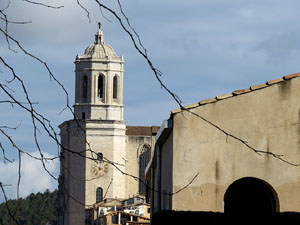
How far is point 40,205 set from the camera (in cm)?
15212

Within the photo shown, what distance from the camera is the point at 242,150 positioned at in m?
13.4

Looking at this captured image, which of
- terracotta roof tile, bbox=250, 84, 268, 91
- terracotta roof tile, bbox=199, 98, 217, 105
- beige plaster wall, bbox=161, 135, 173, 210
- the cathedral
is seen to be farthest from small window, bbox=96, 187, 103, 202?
terracotta roof tile, bbox=250, 84, 268, 91

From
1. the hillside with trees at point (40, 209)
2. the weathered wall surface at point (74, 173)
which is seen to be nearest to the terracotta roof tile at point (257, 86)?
the weathered wall surface at point (74, 173)

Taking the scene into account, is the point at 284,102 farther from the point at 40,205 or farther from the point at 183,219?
the point at 40,205

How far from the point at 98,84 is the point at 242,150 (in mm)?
78729

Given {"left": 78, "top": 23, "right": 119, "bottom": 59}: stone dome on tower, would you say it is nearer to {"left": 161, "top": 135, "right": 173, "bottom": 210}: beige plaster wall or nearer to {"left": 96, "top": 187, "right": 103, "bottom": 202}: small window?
{"left": 96, "top": 187, "right": 103, "bottom": 202}: small window

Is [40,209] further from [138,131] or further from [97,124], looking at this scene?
[97,124]

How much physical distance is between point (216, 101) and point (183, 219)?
15.6ft

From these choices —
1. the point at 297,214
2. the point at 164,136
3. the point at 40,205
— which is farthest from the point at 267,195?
the point at 40,205

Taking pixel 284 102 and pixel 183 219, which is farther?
pixel 284 102

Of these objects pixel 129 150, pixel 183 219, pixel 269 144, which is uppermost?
pixel 129 150

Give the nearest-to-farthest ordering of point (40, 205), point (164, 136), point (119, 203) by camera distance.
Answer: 1. point (164, 136)
2. point (119, 203)
3. point (40, 205)

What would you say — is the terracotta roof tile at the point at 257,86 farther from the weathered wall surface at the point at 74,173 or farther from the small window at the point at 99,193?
the small window at the point at 99,193

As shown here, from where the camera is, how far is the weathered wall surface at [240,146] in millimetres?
13109
